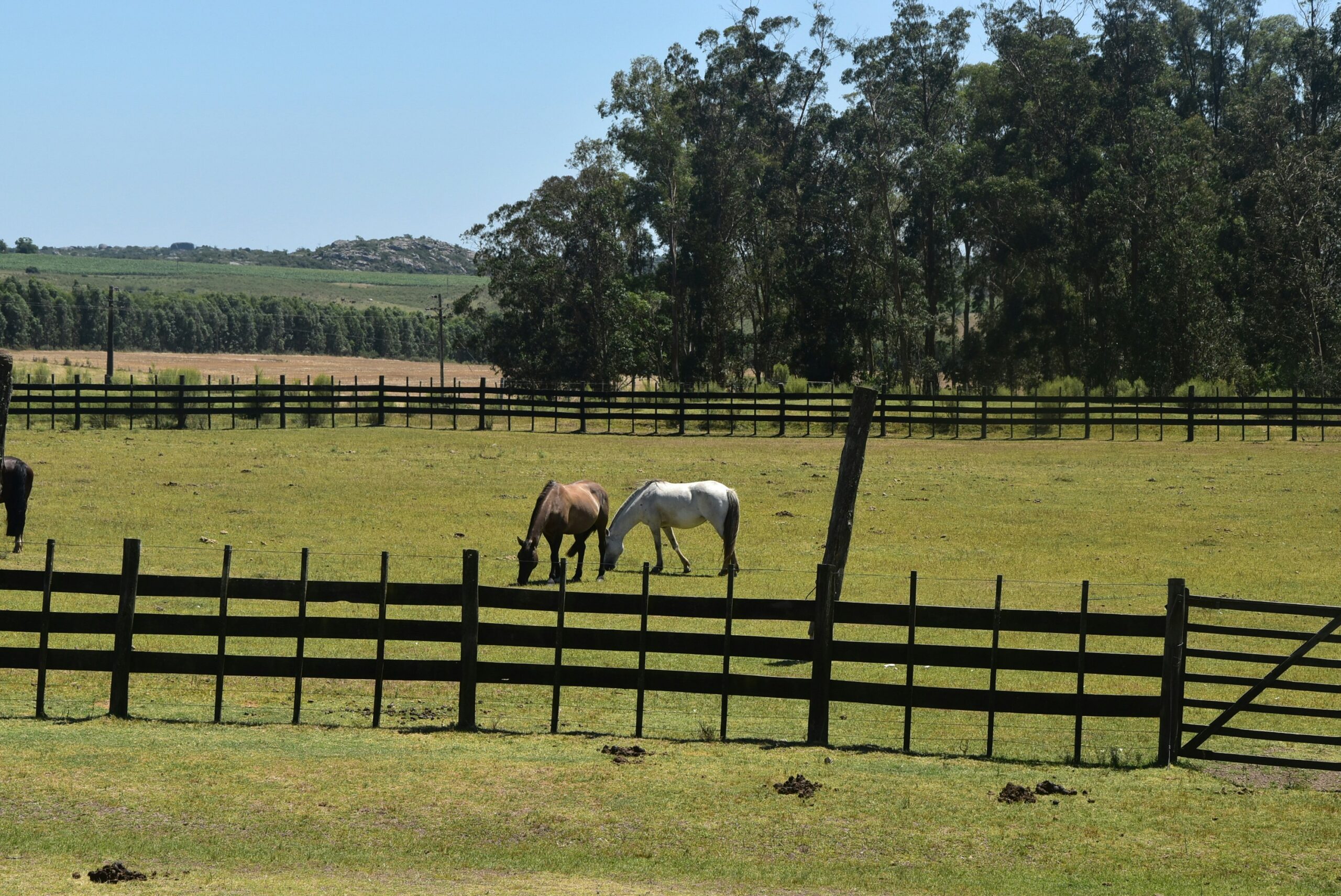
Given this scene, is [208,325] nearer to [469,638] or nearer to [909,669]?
[469,638]

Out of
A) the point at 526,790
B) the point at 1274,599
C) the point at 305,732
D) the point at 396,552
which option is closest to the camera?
the point at 526,790

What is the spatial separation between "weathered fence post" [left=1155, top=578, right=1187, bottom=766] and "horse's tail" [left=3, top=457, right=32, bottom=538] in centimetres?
1696

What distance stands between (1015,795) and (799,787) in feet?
4.73

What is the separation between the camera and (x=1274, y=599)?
18.6 m

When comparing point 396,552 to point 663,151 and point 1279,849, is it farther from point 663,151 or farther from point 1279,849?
point 663,151

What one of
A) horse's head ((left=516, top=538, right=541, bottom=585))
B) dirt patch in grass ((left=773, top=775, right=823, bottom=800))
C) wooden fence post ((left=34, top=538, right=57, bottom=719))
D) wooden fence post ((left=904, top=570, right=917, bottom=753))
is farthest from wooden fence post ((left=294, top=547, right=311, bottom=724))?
horse's head ((left=516, top=538, right=541, bottom=585))

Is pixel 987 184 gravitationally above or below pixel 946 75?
below

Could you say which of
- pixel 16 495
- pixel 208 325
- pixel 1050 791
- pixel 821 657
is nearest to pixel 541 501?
pixel 16 495

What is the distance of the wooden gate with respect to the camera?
1000 cm

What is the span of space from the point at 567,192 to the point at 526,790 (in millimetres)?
62131

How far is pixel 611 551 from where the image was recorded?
2030 centimetres

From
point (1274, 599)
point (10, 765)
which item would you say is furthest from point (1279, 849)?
point (1274, 599)

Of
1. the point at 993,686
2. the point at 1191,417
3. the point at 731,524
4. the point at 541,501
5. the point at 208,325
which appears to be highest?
the point at 208,325

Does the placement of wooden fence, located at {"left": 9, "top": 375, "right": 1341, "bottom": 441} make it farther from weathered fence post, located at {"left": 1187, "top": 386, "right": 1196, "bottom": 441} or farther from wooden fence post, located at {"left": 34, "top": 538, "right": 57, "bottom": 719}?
wooden fence post, located at {"left": 34, "top": 538, "right": 57, "bottom": 719}
